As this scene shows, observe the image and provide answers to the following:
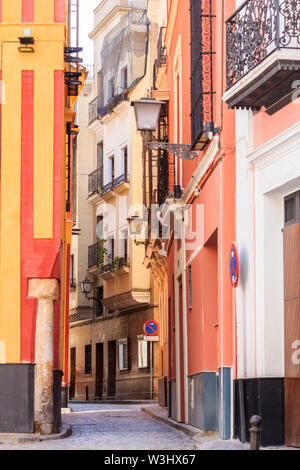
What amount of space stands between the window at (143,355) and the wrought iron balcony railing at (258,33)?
2440cm

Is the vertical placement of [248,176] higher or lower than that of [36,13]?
lower

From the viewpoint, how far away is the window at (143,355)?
36.6 metres

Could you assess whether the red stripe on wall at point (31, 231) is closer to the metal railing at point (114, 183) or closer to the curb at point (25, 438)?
the curb at point (25, 438)

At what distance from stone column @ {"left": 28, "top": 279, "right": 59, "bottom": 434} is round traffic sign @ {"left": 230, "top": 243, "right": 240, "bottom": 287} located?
13.0 ft

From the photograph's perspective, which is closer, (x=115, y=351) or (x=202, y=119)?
(x=202, y=119)

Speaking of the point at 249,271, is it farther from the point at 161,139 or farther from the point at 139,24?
the point at 139,24

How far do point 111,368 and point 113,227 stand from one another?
20.3ft

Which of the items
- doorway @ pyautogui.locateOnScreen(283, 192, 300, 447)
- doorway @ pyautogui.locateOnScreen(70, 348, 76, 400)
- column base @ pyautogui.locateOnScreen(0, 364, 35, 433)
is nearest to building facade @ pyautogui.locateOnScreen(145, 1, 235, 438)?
doorway @ pyautogui.locateOnScreen(283, 192, 300, 447)

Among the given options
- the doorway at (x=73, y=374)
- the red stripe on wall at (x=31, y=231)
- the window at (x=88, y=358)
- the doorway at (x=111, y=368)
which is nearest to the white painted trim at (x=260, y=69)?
the red stripe on wall at (x=31, y=231)

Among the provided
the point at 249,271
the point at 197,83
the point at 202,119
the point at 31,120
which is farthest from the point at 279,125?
the point at 31,120

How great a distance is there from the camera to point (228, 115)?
14.5 meters

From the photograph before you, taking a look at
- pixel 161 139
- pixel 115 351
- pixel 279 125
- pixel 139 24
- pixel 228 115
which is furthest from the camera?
pixel 115 351

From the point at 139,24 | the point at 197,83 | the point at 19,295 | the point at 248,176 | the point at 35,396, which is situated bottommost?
the point at 35,396

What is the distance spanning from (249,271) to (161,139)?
12.5 m
